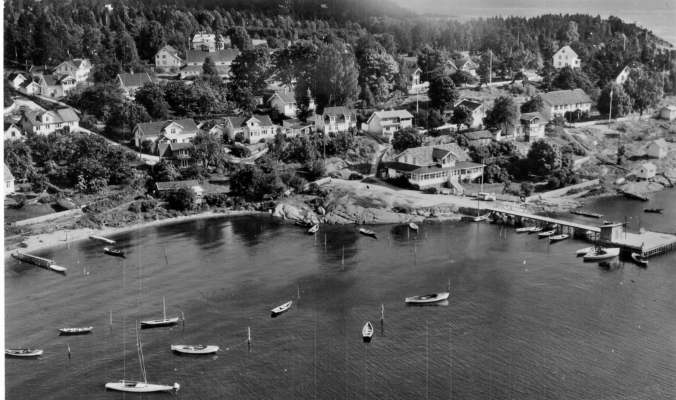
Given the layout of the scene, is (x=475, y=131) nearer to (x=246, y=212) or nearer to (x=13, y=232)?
(x=246, y=212)

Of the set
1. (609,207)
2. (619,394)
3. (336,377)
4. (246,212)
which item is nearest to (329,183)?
(246,212)

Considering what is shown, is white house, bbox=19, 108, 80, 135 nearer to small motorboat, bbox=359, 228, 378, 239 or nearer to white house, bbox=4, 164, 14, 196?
white house, bbox=4, 164, 14, 196

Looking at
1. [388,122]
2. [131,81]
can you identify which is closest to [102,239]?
[131,81]

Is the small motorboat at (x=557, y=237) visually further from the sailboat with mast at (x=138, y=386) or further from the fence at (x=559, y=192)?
the sailboat with mast at (x=138, y=386)

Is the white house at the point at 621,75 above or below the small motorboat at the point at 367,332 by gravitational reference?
above

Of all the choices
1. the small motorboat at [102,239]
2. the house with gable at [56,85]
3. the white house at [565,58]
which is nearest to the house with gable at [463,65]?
the white house at [565,58]

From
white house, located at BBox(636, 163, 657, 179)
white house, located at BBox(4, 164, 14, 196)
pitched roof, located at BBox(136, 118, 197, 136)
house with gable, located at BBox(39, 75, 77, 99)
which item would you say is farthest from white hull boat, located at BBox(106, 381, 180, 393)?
house with gable, located at BBox(39, 75, 77, 99)
